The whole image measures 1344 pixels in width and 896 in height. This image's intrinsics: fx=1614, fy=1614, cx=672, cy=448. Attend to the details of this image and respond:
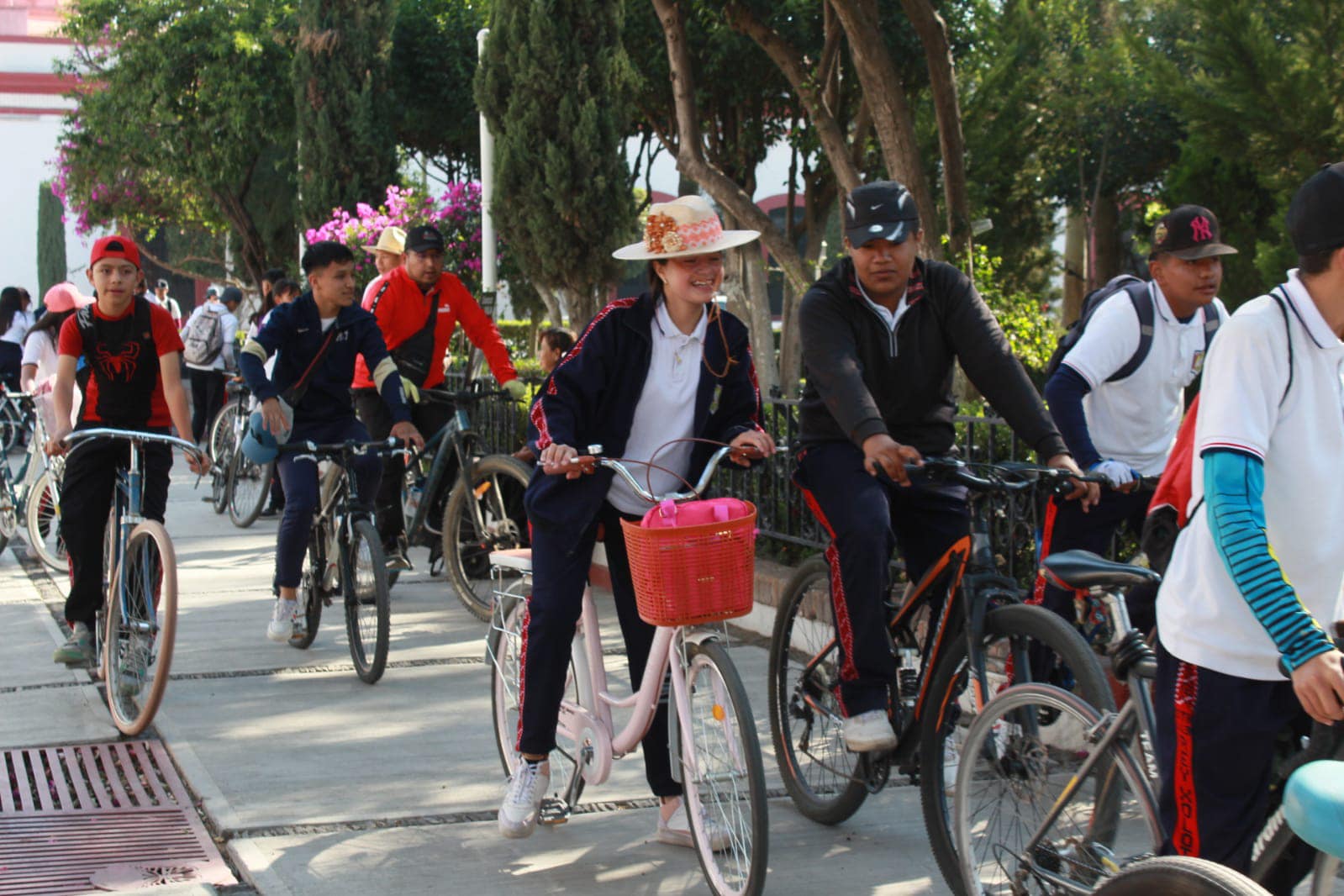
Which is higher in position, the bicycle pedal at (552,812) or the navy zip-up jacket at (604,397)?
the navy zip-up jacket at (604,397)

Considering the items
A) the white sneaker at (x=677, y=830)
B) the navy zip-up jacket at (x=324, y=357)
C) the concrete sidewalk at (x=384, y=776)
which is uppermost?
the navy zip-up jacket at (x=324, y=357)

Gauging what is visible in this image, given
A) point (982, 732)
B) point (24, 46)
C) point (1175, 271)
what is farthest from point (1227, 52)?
point (24, 46)

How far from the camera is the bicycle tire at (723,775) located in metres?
4.02

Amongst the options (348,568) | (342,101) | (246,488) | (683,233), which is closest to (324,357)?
(348,568)

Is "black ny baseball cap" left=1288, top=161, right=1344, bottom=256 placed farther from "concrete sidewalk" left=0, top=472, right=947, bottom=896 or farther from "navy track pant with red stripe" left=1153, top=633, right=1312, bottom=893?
"concrete sidewalk" left=0, top=472, right=947, bottom=896

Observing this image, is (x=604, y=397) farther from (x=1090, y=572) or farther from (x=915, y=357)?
(x=1090, y=572)

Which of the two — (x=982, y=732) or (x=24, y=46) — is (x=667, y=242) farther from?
(x=24, y=46)

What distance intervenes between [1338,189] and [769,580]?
5.17 metres

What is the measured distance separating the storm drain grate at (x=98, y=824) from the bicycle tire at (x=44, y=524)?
14.4 ft

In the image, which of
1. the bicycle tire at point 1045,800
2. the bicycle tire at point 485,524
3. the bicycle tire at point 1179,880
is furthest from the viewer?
the bicycle tire at point 485,524

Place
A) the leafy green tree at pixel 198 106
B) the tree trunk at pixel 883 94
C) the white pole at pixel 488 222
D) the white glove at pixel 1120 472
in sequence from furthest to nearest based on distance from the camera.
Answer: the leafy green tree at pixel 198 106, the white pole at pixel 488 222, the tree trunk at pixel 883 94, the white glove at pixel 1120 472

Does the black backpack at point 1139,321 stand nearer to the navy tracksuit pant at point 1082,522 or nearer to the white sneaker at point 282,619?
the navy tracksuit pant at point 1082,522

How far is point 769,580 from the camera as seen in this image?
25.4 ft

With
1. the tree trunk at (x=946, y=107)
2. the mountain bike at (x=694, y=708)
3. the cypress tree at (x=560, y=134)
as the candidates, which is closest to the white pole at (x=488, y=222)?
the cypress tree at (x=560, y=134)
